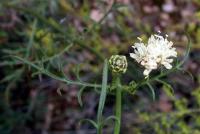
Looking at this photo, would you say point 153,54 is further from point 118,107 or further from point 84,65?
point 84,65

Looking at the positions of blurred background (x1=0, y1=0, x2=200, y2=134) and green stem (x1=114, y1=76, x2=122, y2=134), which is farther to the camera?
blurred background (x1=0, y1=0, x2=200, y2=134)

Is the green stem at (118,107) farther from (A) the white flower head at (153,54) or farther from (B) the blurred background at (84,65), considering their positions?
(B) the blurred background at (84,65)

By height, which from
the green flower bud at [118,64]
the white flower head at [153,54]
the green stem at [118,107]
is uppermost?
the white flower head at [153,54]

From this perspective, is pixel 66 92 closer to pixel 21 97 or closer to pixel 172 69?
pixel 21 97

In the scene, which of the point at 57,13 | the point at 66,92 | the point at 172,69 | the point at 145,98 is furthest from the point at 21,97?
the point at 172,69

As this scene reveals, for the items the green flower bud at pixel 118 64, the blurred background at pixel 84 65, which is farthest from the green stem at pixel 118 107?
the blurred background at pixel 84 65

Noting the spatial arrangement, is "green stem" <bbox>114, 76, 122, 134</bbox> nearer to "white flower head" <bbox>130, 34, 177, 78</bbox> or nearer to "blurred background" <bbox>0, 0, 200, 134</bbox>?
"white flower head" <bbox>130, 34, 177, 78</bbox>

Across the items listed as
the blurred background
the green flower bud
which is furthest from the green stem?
the blurred background

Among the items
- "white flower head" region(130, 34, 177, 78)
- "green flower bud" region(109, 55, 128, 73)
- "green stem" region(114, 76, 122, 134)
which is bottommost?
"green stem" region(114, 76, 122, 134)

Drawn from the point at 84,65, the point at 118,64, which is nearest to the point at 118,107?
the point at 118,64
